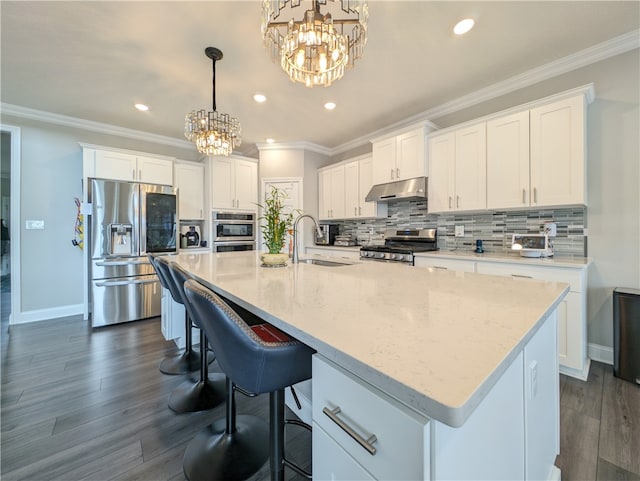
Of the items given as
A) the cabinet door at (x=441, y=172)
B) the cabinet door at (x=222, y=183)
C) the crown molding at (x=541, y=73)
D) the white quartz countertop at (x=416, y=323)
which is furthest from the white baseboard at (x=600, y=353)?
the cabinet door at (x=222, y=183)

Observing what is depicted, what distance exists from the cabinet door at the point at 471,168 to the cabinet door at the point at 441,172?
0.07m

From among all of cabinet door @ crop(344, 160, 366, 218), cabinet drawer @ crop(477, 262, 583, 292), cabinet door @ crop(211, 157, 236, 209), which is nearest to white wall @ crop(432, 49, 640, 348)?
cabinet drawer @ crop(477, 262, 583, 292)

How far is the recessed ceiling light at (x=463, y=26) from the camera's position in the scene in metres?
2.01

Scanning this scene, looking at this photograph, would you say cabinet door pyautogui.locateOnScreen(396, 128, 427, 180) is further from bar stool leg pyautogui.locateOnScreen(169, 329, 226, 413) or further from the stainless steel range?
bar stool leg pyautogui.locateOnScreen(169, 329, 226, 413)

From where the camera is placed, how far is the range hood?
3.31 m

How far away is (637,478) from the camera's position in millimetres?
1251

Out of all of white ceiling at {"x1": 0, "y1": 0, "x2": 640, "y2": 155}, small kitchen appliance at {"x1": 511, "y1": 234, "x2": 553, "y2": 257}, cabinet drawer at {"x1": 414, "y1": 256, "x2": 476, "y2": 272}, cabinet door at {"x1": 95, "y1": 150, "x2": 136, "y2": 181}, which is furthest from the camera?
cabinet door at {"x1": 95, "y1": 150, "x2": 136, "y2": 181}

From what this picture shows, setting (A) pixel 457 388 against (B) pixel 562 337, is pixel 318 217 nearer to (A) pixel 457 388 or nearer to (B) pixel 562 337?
(B) pixel 562 337

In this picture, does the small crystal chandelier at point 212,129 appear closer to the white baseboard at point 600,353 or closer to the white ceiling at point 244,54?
the white ceiling at point 244,54

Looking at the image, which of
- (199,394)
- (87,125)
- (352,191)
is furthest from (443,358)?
(87,125)

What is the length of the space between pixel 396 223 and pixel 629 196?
2.32 m

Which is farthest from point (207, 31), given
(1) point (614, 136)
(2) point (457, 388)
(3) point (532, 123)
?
(1) point (614, 136)

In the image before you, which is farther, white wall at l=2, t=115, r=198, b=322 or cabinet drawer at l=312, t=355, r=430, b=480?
white wall at l=2, t=115, r=198, b=322

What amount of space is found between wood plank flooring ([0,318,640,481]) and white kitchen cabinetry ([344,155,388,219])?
9.06 ft
